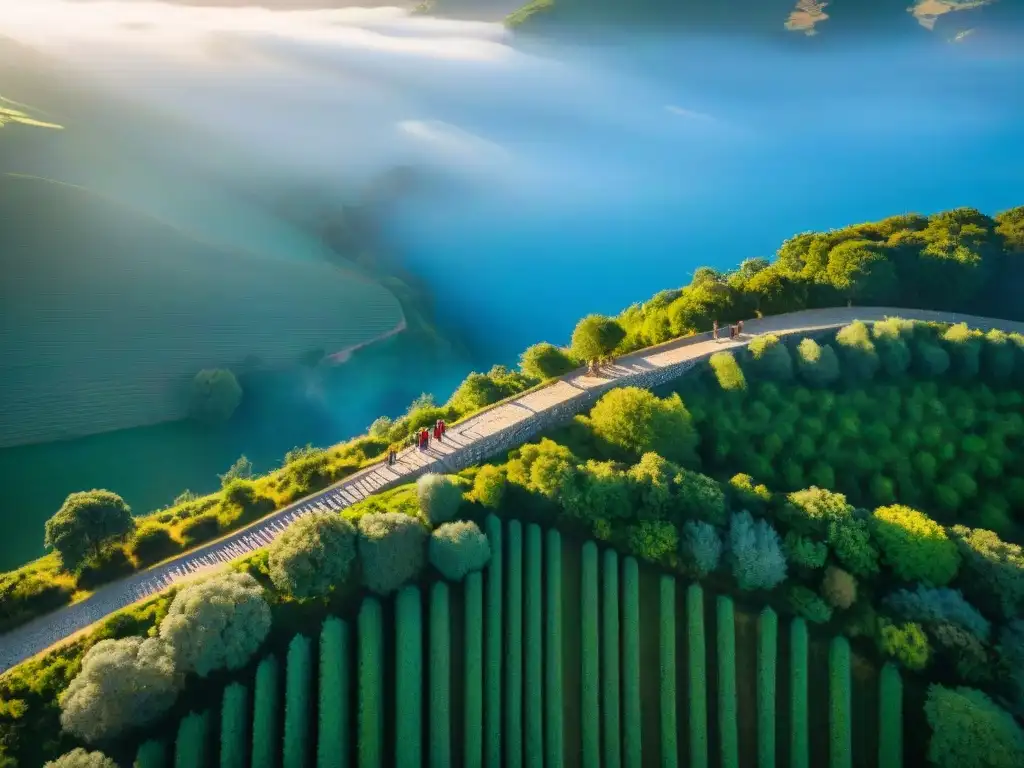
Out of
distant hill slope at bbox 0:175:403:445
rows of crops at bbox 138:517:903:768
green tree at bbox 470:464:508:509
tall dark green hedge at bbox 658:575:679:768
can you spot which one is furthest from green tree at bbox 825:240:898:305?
distant hill slope at bbox 0:175:403:445

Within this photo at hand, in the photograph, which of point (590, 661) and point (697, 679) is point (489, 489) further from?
point (697, 679)

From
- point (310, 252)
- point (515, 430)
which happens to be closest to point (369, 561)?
point (515, 430)

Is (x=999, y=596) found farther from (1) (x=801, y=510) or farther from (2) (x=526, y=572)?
(2) (x=526, y=572)

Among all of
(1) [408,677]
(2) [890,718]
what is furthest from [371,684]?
(2) [890,718]

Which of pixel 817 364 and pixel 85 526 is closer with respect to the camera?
pixel 85 526

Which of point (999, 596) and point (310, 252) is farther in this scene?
point (310, 252)

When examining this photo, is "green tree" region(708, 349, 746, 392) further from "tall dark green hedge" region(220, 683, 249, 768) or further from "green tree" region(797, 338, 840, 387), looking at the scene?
"tall dark green hedge" region(220, 683, 249, 768)

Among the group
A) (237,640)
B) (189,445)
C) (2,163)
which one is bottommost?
(189,445)
